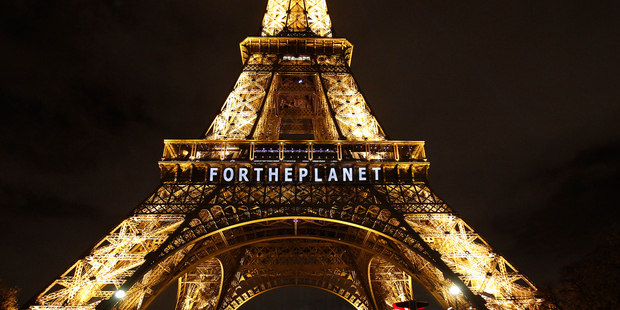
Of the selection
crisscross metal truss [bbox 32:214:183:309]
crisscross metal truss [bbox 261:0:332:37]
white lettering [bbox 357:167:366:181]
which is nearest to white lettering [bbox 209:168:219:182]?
crisscross metal truss [bbox 32:214:183:309]

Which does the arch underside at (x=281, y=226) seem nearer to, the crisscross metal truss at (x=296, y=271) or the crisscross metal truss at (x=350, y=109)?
the crisscross metal truss at (x=350, y=109)

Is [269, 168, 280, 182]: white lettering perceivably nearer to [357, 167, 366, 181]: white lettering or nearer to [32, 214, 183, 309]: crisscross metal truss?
[357, 167, 366, 181]: white lettering

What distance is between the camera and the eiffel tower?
468 inches

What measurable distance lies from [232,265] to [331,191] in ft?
38.2

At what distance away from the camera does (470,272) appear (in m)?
12.1

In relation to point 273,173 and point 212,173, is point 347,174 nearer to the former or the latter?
point 273,173

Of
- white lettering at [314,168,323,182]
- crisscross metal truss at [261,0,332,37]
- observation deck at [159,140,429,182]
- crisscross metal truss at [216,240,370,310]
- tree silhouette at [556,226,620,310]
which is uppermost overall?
crisscross metal truss at [261,0,332,37]

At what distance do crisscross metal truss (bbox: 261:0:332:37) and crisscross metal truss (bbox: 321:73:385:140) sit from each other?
513 cm

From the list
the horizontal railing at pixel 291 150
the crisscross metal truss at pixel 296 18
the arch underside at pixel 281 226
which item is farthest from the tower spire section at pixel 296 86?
the arch underside at pixel 281 226

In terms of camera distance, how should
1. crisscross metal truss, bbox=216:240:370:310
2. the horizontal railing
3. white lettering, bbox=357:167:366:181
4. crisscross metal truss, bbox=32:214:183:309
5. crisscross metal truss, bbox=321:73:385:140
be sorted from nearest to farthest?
crisscross metal truss, bbox=32:214:183:309
white lettering, bbox=357:167:366:181
the horizontal railing
crisscross metal truss, bbox=321:73:385:140
crisscross metal truss, bbox=216:240:370:310

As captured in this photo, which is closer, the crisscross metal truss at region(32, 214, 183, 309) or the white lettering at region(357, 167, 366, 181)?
the crisscross metal truss at region(32, 214, 183, 309)

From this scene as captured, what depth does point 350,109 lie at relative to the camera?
1964 cm

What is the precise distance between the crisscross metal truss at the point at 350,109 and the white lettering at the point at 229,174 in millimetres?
5798

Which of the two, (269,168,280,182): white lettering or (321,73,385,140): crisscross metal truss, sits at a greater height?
(321,73,385,140): crisscross metal truss
